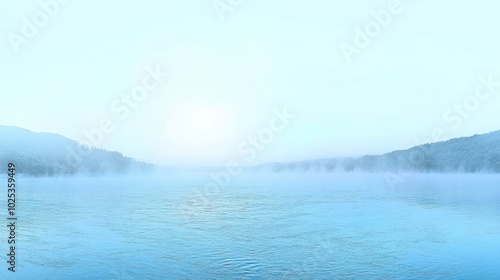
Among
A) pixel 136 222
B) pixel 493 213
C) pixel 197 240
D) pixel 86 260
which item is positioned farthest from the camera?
pixel 493 213

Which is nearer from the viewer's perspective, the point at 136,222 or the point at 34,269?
the point at 34,269

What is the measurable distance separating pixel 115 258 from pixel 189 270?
284 inches

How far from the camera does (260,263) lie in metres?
26.5

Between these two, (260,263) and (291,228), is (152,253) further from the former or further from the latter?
(291,228)

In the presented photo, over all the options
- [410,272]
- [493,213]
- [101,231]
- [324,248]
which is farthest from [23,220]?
[493,213]

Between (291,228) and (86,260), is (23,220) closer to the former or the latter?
(86,260)

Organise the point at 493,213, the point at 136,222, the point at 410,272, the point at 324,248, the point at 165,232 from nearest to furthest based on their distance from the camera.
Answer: the point at 410,272 < the point at 324,248 < the point at 165,232 < the point at 136,222 < the point at 493,213

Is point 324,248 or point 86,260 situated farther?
point 324,248

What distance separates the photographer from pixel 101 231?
132 feet

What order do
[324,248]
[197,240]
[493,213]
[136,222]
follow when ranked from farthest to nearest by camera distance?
[493,213] → [136,222] → [197,240] → [324,248]

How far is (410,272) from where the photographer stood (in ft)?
82.0

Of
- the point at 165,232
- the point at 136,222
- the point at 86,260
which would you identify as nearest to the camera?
the point at 86,260

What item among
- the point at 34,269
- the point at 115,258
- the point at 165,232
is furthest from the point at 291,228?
the point at 34,269

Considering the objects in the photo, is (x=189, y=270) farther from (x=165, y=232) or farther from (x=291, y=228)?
(x=291, y=228)
